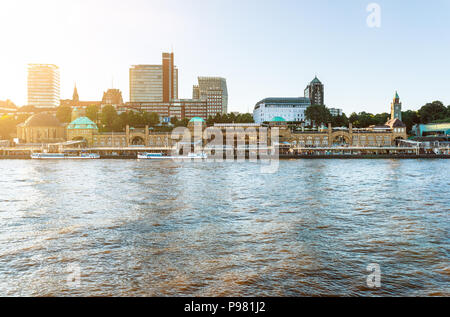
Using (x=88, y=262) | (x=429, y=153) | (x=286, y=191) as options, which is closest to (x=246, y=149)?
(x=429, y=153)

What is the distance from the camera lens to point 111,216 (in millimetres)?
24688

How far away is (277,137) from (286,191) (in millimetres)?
94778

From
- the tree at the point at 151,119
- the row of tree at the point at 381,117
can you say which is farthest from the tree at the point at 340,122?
the tree at the point at 151,119

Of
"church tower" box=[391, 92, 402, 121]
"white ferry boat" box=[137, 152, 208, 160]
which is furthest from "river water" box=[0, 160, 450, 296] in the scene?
"church tower" box=[391, 92, 402, 121]

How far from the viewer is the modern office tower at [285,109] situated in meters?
190

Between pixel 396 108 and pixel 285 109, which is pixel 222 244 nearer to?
pixel 396 108

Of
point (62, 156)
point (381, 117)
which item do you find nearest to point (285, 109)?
point (381, 117)

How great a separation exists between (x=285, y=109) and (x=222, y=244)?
177668mm

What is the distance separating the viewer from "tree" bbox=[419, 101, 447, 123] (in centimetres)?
14338

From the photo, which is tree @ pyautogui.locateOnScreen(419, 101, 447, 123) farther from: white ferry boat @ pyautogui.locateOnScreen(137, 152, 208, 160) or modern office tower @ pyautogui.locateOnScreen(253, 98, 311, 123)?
white ferry boat @ pyautogui.locateOnScreen(137, 152, 208, 160)

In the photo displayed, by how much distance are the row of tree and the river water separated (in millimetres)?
116637

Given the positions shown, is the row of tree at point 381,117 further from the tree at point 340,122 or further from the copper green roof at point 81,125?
the copper green roof at point 81,125

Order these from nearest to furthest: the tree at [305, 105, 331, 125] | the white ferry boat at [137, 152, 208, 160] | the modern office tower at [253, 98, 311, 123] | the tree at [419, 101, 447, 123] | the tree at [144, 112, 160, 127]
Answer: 1. the white ferry boat at [137, 152, 208, 160]
2. the tree at [144, 112, 160, 127]
3. the tree at [419, 101, 447, 123]
4. the tree at [305, 105, 331, 125]
5. the modern office tower at [253, 98, 311, 123]
